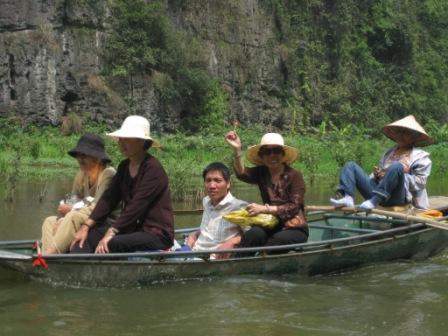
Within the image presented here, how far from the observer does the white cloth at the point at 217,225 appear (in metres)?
6.22

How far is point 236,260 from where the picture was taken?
6.12 m

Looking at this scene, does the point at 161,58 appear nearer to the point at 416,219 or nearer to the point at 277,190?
the point at 416,219

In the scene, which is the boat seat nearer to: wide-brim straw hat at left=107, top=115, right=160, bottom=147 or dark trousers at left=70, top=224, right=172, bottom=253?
dark trousers at left=70, top=224, right=172, bottom=253

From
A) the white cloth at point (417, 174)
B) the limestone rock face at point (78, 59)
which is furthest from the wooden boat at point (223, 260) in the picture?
the limestone rock face at point (78, 59)

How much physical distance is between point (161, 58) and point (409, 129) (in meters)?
18.0

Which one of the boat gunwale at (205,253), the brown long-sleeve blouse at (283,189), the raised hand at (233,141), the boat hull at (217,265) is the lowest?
the boat hull at (217,265)

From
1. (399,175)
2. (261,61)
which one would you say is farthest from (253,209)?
(261,61)

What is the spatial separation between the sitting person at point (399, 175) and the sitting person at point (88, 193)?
257 cm

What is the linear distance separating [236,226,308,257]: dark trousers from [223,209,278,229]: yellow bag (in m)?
0.06

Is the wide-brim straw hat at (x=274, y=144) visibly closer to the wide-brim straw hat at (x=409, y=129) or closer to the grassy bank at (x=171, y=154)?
the wide-brim straw hat at (x=409, y=129)

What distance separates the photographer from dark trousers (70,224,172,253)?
5.73 m

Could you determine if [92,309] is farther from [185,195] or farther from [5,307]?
[185,195]

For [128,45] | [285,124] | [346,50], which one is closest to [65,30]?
[128,45]

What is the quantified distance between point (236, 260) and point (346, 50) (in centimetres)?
2737
